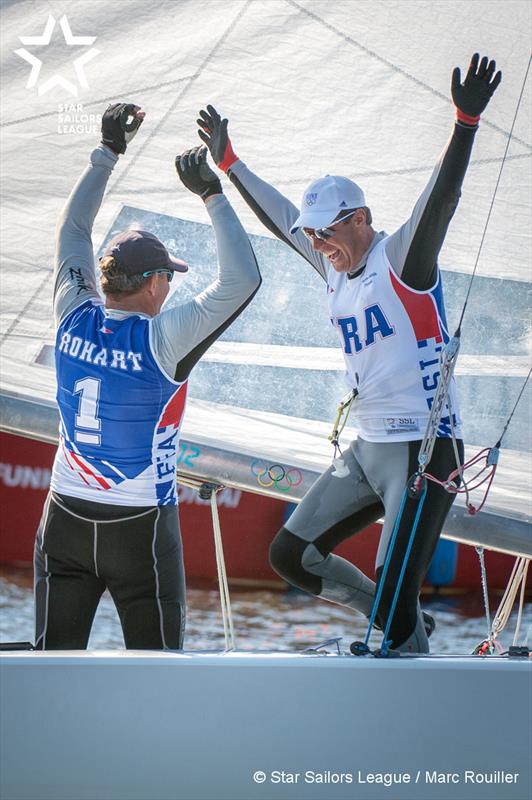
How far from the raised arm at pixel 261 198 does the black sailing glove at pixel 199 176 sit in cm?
45

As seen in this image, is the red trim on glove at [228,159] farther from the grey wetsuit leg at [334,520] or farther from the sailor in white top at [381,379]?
the grey wetsuit leg at [334,520]

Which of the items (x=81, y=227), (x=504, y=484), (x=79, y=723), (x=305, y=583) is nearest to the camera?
(x=79, y=723)

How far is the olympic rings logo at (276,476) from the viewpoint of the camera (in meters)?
2.74

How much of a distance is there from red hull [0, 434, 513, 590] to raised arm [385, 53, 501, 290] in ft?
22.5

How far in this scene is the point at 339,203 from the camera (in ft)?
7.71

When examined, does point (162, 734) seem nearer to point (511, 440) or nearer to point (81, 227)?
point (81, 227)

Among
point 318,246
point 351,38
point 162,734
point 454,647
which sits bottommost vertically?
point 454,647

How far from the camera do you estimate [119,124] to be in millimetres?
2354

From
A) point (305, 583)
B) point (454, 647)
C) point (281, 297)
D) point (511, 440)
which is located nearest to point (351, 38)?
point (281, 297)

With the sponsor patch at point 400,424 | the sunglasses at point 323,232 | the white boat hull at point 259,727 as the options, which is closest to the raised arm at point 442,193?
the sunglasses at point 323,232

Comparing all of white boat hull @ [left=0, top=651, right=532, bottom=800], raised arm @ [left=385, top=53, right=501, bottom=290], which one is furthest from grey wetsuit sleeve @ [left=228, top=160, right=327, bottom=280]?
white boat hull @ [left=0, top=651, right=532, bottom=800]

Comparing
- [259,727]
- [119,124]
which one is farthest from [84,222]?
[259,727]

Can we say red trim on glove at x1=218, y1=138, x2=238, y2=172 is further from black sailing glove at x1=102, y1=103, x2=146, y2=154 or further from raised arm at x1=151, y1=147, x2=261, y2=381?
raised arm at x1=151, y1=147, x2=261, y2=381

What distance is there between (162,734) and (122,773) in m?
0.07
